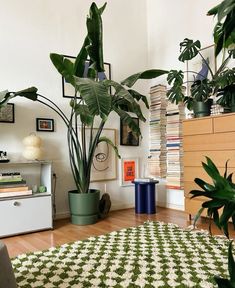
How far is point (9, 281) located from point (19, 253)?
1.11 m

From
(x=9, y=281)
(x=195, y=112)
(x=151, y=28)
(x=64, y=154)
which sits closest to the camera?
(x=9, y=281)

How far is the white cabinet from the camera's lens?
106 inches

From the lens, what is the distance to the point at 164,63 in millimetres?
4125

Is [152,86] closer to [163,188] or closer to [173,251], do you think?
[163,188]

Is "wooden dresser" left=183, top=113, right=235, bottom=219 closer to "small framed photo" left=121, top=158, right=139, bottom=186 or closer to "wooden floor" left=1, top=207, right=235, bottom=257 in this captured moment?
"wooden floor" left=1, top=207, right=235, bottom=257

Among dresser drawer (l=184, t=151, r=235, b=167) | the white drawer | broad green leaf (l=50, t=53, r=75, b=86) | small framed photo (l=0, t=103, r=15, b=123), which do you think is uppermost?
broad green leaf (l=50, t=53, r=75, b=86)

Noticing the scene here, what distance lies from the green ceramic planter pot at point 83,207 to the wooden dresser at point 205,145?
104 cm

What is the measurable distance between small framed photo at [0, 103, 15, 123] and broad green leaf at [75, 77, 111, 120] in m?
1.09

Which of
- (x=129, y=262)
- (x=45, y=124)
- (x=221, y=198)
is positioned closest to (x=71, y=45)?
(x=45, y=124)

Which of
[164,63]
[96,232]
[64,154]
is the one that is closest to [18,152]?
[64,154]

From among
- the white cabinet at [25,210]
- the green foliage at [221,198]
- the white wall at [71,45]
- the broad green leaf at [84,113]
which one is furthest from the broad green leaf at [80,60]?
the green foliage at [221,198]

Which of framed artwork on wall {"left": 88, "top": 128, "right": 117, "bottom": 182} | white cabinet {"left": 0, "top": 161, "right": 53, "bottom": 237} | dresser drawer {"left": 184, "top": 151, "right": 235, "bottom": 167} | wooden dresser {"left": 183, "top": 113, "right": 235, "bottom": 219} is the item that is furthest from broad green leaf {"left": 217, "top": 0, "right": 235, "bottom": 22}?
framed artwork on wall {"left": 88, "top": 128, "right": 117, "bottom": 182}

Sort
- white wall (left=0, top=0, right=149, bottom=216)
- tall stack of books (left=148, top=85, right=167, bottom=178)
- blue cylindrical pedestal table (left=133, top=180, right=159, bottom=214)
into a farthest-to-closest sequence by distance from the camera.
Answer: tall stack of books (left=148, top=85, right=167, bottom=178)
blue cylindrical pedestal table (left=133, top=180, right=159, bottom=214)
white wall (left=0, top=0, right=149, bottom=216)

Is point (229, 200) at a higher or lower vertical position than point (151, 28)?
lower
